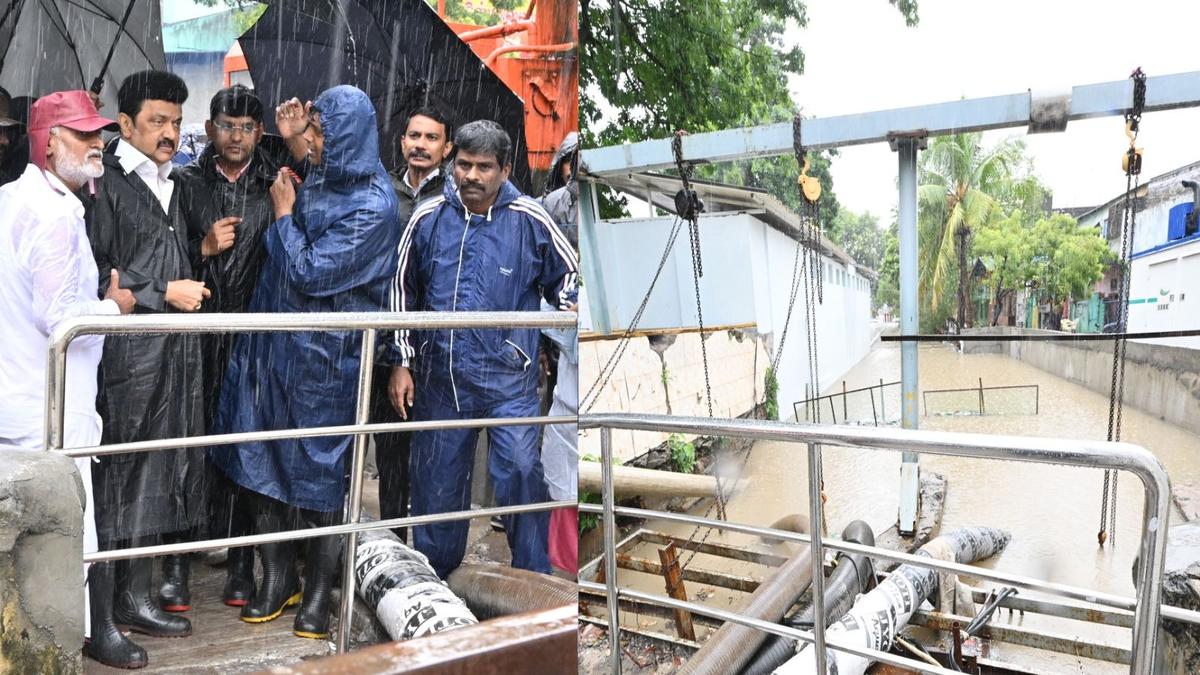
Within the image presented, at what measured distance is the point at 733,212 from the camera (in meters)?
1.46

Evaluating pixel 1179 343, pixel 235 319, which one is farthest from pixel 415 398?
pixel 1179 343

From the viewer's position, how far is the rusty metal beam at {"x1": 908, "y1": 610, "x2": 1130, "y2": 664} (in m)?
1.21

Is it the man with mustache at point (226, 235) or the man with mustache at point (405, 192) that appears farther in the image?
the man with mustache at point (405, 192)

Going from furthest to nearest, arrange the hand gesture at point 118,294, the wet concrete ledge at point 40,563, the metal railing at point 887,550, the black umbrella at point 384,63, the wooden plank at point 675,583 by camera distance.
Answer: the wooden plank at point 675,583, the black umbrella at point 384,63, the hand gesture at point 118,294, the wet concrete ledge at point 40,563, the metal railing at point 887,550

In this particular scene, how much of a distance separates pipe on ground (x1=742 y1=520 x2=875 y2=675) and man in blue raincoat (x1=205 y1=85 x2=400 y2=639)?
77 cm

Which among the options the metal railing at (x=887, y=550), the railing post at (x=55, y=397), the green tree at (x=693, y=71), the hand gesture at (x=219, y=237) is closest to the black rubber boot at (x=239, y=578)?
the railing post at (x=55, y=397)

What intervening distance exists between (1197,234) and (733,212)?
618mm

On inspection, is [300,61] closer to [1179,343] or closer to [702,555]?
[702,555]

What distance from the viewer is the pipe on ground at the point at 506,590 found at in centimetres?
174

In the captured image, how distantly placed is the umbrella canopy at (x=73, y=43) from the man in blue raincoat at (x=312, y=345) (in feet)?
0.78

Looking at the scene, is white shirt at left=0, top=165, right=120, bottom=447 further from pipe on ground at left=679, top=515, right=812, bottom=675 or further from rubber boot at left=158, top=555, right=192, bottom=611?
pipe on ground at left=679, top=515, right=812, bottom=675

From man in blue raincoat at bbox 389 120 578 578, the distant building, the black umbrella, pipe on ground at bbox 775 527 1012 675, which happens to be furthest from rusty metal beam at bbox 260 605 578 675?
the distant building

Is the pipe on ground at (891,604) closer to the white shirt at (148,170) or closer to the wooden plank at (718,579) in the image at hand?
the wooden plank at (718,579)

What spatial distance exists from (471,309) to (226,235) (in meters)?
0.42
